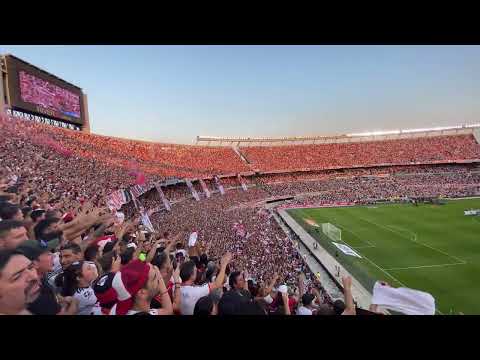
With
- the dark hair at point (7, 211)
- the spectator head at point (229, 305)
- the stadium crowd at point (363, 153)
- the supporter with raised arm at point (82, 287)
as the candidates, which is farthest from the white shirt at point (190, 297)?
the stadium crowd at point (363, 153)

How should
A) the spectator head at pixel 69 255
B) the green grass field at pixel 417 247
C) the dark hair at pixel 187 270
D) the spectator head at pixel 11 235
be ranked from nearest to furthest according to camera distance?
the spectator head at pixel 11 235 < the dark hair at pixel 187 270 < the spectator head at pixel 69 255 < the green grass field at pixel 417 247

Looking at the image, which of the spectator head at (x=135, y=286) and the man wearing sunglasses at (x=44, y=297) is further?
the spectator head at (x=135, y=286)

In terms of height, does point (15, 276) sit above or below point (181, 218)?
above

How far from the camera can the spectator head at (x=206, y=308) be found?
6.81 feet

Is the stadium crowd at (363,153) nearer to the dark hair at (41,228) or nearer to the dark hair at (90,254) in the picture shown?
the dark hair at (41,228)

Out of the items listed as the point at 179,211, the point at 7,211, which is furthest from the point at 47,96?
the point at 7,211

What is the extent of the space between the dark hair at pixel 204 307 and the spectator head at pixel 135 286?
0.38 metres

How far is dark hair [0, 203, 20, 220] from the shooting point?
3541mm
